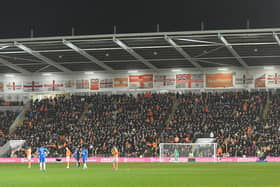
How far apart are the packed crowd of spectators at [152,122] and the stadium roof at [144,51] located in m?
4.10

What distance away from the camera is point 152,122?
68375 mm

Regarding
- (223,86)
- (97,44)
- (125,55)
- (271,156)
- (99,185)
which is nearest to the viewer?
(99,185)

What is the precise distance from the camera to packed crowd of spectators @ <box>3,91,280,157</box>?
6175 centimetres

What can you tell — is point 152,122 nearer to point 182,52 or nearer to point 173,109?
point 173,109

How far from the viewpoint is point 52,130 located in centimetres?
6975

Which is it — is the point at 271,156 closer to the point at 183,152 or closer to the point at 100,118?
the point at 183,152

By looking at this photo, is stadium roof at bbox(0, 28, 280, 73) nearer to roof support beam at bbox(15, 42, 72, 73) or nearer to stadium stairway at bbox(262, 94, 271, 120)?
roof support beam at bbox(15, 42, 72, 73)

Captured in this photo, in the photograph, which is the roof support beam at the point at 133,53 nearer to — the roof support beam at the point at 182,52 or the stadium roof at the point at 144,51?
the stadium roof at the point at 144,51

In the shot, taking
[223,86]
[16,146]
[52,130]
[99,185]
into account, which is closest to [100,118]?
[52,130]

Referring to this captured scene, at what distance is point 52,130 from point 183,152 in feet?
57.8

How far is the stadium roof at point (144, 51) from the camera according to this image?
59.1m

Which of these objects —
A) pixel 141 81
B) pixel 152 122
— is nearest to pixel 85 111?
pixel 141 81

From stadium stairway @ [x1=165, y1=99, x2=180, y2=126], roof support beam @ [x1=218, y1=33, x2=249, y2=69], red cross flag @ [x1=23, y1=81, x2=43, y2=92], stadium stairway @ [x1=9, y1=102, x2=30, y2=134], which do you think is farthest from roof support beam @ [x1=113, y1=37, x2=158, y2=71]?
stadium stairway @ [x1=9, y1=102, x2=30, y2=134]

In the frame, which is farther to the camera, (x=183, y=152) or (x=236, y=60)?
(x=236, y=60)
